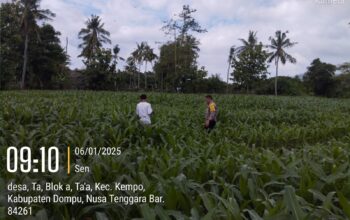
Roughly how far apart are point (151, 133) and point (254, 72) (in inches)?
1701

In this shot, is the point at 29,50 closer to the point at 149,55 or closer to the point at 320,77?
the point at 149,55

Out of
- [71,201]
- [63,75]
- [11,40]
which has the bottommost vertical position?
[71,201]

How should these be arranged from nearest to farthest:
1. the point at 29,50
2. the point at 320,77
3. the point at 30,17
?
the point at 30,17
the point at 29,50
the point at 320,77

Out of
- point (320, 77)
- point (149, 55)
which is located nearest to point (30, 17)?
point (149, 55)

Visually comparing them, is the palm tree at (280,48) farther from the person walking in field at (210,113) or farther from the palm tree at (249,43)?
the person walking in field at (210,113)

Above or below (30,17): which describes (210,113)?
below

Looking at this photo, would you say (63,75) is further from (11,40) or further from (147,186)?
(147,186)

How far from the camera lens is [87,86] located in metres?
40.8

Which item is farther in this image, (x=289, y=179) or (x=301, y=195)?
(x=289, y=179)

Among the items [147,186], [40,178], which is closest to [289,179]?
[147,186]
